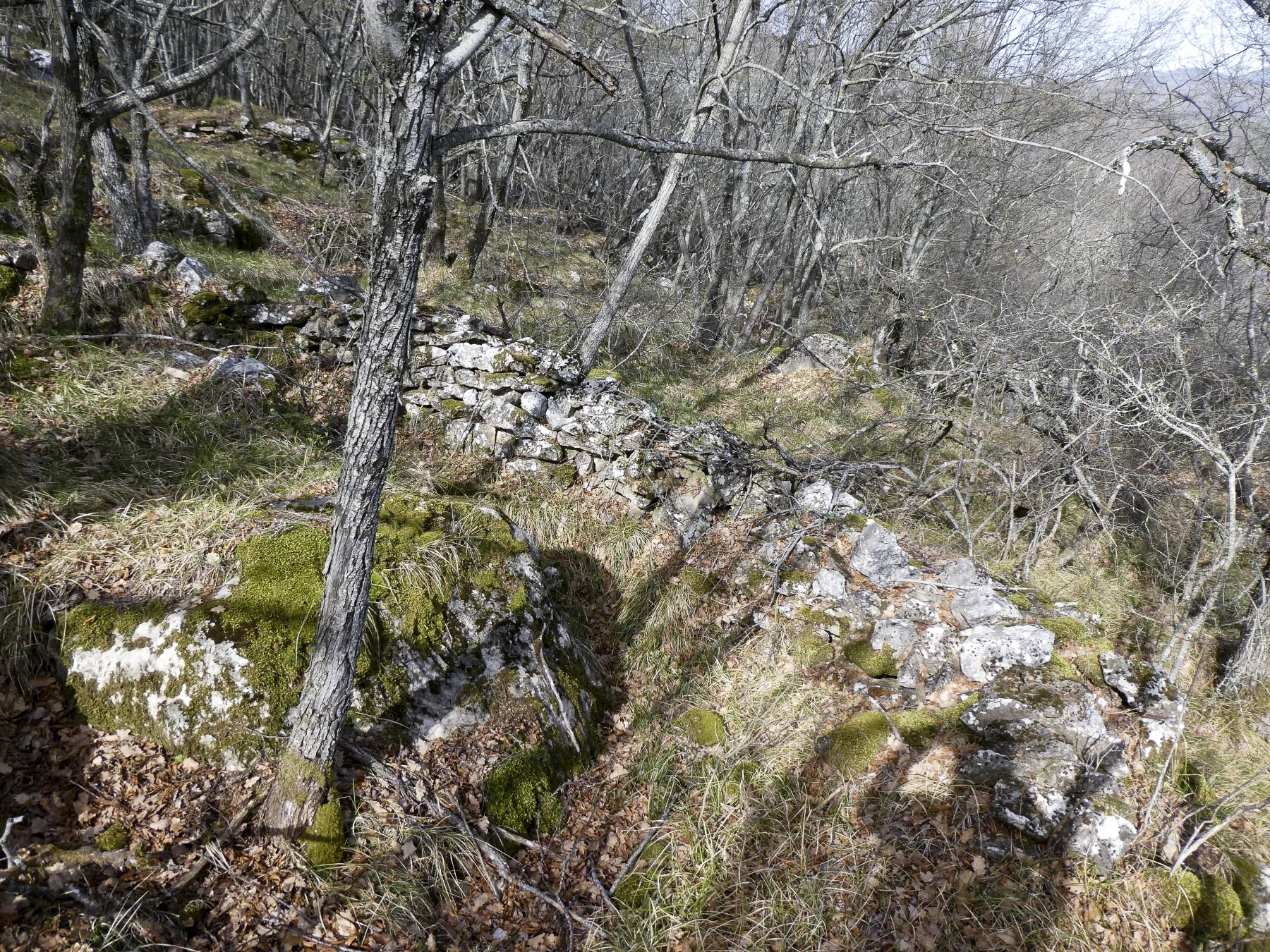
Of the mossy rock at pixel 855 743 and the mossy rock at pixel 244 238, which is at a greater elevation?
the mossy rock at pixel 244 238

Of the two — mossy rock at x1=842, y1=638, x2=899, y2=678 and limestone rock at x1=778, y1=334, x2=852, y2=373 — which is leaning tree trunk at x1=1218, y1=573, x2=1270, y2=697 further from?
limestone rock at x1=778, y1=334, x2=852, y2=373

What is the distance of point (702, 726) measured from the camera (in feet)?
12.2

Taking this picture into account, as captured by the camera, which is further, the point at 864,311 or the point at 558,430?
the point at 864,311

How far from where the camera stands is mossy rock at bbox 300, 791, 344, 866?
238 cm

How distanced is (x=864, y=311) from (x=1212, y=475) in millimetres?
7717

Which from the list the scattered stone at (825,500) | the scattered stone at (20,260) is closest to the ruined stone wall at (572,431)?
the scattered stone at (825,500)

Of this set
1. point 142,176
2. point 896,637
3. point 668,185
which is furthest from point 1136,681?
point 142,176

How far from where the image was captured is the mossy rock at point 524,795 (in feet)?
9.67

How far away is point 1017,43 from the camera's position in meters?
9.77

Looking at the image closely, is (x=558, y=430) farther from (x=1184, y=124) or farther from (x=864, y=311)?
(x=864, y=311)

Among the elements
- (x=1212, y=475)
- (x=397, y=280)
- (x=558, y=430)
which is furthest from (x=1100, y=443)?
(x=397, y=280)

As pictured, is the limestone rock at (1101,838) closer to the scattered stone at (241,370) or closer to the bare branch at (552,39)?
the bare branch at (552,39)

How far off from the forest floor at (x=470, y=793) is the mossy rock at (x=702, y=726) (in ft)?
0.15

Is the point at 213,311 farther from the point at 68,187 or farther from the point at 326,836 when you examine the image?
Result: the point at 326,836
